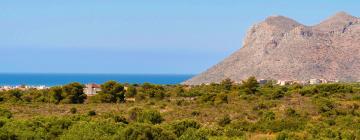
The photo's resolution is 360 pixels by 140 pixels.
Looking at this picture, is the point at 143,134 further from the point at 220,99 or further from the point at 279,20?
the point at 279,20

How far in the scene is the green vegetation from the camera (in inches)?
939

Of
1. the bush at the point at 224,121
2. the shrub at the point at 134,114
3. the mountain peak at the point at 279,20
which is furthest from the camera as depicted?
the mountain peak at the point at 279,20

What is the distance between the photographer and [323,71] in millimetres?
142500

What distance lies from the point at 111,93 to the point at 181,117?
17.4m

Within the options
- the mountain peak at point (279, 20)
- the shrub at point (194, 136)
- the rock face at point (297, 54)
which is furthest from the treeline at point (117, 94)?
the mountain peak at point (279, 20)

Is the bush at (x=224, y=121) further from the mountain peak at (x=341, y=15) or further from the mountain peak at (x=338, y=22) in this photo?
the mountain peak at (x=341, y=15)

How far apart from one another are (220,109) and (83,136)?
18.0m

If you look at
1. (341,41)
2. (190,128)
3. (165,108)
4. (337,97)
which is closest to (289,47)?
(341,41)

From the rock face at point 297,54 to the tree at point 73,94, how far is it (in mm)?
89503

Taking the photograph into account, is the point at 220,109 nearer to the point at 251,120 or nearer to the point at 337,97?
the point at 251,120

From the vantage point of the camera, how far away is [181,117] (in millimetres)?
35094

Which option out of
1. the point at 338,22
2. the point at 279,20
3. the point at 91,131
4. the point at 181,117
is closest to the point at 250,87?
the point at 181,117

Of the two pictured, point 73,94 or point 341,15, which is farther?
point 341,15

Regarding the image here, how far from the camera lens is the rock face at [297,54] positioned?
142 metres
